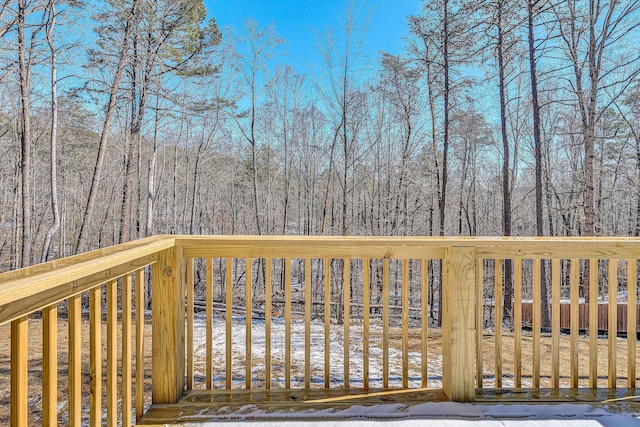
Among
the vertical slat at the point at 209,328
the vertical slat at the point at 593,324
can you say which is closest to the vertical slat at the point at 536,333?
the vertical slat at the point at 593,324

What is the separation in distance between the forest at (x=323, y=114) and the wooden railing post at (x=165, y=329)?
7.24 m

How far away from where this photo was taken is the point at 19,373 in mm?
809

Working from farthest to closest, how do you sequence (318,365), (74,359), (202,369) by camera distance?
1. (318,365)
2. (202,369)
3. (74,359)

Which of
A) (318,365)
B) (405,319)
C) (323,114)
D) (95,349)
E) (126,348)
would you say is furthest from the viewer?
(323,114)

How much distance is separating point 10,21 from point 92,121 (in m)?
4.23

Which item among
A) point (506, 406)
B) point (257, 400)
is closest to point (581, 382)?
point (506, 406)

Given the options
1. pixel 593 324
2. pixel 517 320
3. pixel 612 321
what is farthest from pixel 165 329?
pixel 612 321

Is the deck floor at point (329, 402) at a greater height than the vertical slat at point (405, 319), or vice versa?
the vertical slat at point (405, 319)

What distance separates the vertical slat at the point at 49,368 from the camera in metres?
0.92

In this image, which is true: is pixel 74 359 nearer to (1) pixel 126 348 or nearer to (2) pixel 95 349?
(2) pixel 95 349

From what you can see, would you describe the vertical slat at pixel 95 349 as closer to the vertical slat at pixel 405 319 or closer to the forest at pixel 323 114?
the vertical slat at pixel 405 319

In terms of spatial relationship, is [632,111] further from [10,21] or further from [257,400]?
[10,21]

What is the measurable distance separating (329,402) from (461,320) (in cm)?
81

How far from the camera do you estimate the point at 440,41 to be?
371 inches
